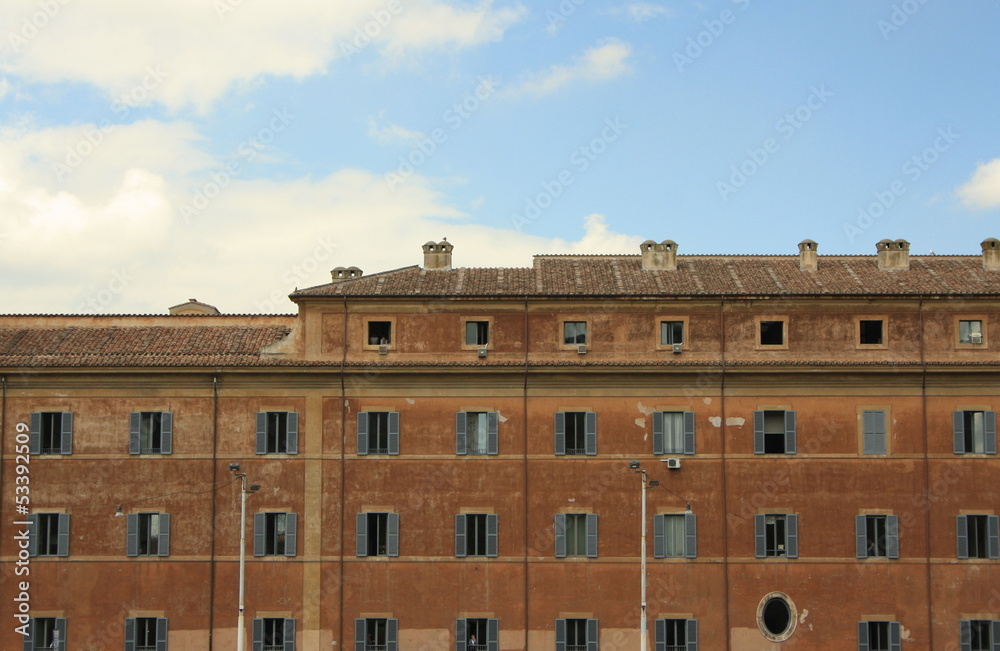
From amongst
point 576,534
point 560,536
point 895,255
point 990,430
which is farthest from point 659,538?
point 895,255

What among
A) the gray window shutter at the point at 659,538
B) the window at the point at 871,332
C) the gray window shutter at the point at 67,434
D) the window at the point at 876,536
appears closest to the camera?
the window at the point at 876,536

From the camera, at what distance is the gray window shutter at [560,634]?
122ft

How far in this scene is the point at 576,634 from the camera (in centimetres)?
3738

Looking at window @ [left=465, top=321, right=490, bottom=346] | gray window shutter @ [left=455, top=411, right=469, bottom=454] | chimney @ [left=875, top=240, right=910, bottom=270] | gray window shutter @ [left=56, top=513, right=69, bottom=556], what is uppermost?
chimney @ [left=875, top=240, right=910, bottom=270]

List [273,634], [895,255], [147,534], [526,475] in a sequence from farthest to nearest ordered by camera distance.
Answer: [895,255], [526,475], [147,534], [273,634]

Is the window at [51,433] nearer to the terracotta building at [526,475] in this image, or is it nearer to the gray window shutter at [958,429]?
the terracotta building at [526,475]

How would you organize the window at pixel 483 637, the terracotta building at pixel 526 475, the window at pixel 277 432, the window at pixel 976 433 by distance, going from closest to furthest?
A: the window at pixel 483 637, the terracotta building at pixel 526 475, the window at pixel 976 433, the window at pixel 277 432

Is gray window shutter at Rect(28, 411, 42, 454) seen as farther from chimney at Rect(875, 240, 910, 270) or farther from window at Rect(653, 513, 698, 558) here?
chimney at Rect(875, 240, 910, 270)

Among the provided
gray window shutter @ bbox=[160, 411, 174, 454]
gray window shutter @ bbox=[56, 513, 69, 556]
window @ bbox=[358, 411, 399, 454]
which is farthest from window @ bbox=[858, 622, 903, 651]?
gray window shutter @ bbox=[56, 513, 69, 556]

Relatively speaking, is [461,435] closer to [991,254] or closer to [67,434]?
[67,434]

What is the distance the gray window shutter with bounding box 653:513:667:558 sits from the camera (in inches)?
1485

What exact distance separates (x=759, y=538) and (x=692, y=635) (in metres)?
4.08

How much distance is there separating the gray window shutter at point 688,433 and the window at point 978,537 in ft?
31.3

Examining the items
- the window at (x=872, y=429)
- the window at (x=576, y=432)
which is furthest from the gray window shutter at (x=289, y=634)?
the window at (x=872, y=429)
